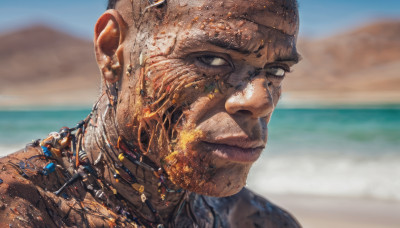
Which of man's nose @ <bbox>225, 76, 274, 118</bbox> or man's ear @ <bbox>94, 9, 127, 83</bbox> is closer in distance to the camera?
man's nose @ <bbox>225, 76, 274, 118</bbox>

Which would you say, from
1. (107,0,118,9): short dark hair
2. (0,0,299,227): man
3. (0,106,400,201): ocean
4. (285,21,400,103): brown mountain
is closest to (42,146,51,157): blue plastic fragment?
(0,0,299,227): man

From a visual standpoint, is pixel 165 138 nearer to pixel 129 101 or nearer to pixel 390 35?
pixel 129 101

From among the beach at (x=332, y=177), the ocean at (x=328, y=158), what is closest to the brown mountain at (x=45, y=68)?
the ocean at (x=328, y=158)

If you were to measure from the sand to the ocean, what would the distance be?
397 millimetres

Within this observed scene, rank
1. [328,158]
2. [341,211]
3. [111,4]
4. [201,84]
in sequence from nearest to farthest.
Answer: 1. [201,84]
2. [111,4]
3. [341,211]
4. [328,158]

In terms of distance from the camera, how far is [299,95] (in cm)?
4691

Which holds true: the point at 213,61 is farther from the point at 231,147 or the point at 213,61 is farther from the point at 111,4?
the point at 111,4

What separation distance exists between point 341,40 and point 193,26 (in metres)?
65.3

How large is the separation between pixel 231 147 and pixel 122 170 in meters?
0.49

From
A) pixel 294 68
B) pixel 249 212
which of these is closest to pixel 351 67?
pixel 294 68

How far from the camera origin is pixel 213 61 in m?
1.79

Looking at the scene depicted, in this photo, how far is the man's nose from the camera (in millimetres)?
1729

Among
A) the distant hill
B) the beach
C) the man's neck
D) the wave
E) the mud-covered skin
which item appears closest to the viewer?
the mud-covered skin

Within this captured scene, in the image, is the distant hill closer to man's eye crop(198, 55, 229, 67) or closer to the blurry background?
the blurry background
